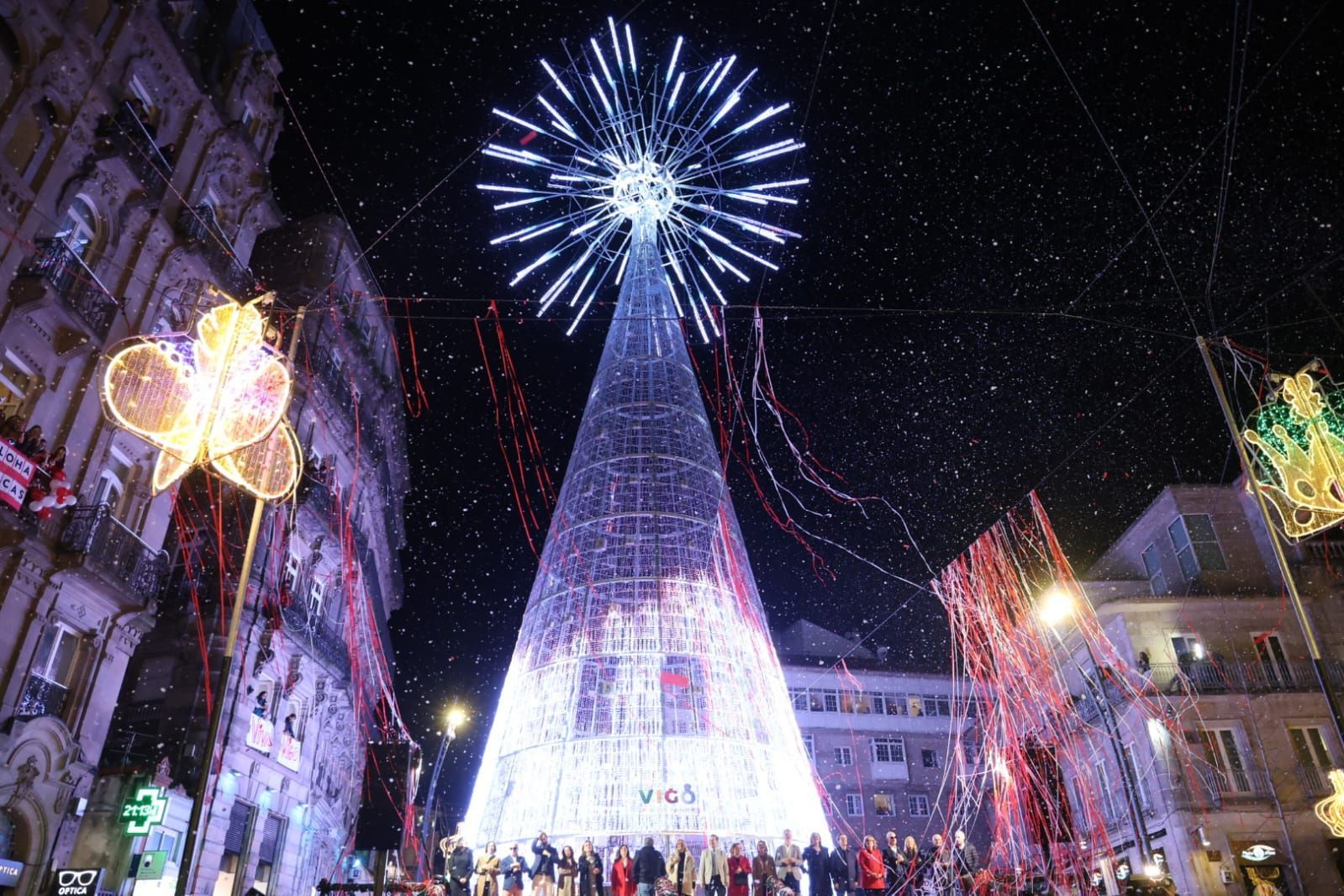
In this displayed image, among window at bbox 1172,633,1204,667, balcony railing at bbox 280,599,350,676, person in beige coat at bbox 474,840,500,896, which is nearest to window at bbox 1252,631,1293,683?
window at bbox 1172,633,1204,667

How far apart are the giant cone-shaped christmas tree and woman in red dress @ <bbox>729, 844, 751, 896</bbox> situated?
399 centimetres

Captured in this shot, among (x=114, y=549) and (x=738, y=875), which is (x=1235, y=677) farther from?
(x=114, y=549)

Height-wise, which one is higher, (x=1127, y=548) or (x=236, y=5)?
(x=236, y=5)

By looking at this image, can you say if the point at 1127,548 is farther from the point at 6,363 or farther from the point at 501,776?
the point at 6,363

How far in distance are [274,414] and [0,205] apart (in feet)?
22.1

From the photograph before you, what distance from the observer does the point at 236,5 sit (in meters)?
21.7

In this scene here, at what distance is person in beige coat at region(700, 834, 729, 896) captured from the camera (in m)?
15.4

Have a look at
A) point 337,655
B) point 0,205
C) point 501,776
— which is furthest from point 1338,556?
point 0,205

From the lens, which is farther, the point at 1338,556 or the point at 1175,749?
the point at 1338,556

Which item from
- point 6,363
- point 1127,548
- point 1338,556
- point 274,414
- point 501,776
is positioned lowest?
point 501,776

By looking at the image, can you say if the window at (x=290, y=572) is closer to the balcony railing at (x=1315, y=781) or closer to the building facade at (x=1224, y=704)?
the building facade at (x=1224, y=704)

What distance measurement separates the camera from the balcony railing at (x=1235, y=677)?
27141 millimetres

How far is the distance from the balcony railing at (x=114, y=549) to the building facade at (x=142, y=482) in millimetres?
47

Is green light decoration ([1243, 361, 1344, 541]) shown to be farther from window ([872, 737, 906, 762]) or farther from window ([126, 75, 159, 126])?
window ([872, 737, 906, 762])
